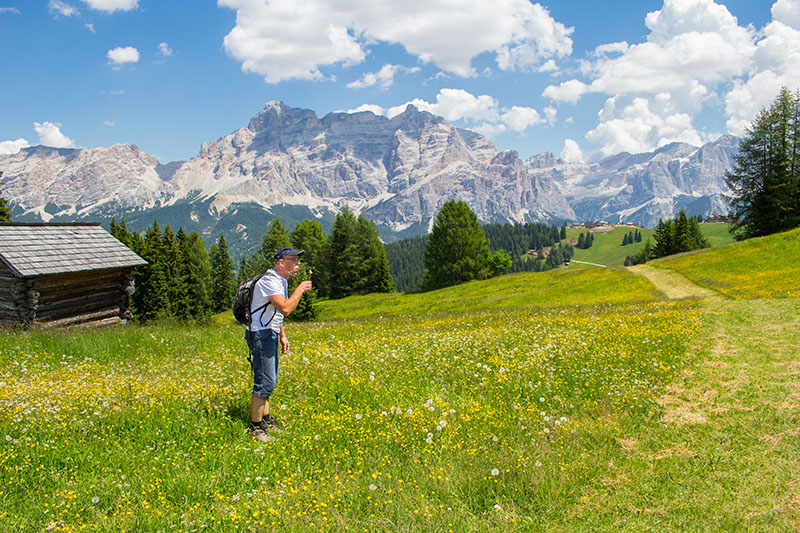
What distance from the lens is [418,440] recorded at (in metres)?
7.37

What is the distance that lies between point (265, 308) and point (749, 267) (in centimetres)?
4424

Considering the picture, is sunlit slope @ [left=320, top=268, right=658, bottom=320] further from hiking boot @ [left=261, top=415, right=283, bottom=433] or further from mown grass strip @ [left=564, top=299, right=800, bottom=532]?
hiking boot @ [left=261, top=415, right=283, bottom=433]

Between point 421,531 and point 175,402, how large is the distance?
5.69 meters

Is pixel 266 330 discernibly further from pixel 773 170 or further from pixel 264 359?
pixel 773 170

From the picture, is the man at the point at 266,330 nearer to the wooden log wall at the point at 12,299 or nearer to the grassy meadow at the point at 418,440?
the grassy meadow at the point at 418,440

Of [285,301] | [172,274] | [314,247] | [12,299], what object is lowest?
[172,274]

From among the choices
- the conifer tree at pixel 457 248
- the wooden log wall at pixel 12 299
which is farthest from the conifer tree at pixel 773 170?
the wooden log wall at pixel 12 299

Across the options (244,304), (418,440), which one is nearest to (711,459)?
(418,440)

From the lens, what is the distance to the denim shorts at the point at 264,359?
7.57m

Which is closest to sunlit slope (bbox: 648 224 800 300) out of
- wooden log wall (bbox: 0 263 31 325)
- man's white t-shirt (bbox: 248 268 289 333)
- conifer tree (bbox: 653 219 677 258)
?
man's white t-shirt (bbox: 248 268 289 333)

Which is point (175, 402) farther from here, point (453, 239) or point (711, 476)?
point (453, 239)

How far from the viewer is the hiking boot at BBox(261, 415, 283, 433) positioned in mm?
7797

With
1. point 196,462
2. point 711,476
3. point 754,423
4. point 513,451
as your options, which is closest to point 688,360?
point 754,423

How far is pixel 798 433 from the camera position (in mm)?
7250
